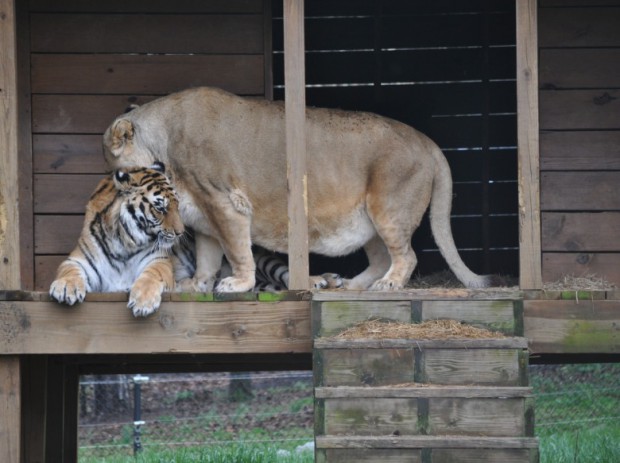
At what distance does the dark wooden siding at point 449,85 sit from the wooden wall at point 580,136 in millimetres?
825

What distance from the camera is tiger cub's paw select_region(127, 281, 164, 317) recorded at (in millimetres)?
5719

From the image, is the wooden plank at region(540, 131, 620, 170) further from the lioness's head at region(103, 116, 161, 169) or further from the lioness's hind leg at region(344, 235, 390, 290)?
the lioness's head at region(103, 116, 161, 169)

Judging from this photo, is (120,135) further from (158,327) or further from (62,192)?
(158,327)

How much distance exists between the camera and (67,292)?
5730 millimetres

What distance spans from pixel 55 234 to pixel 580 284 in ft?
11.0

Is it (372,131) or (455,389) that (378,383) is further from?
(372,131)

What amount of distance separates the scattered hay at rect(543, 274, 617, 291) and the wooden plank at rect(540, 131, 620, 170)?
756 millimetres

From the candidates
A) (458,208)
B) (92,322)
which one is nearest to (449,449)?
(92,322)

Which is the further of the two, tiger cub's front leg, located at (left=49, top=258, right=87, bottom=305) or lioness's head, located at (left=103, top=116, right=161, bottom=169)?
lioness's head, located at (left=103, top=116, right=161, bottom=169)

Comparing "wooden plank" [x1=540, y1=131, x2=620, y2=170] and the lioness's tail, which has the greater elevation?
"wooden plank" [x1=540, y1=131, x2=620, y2=170]

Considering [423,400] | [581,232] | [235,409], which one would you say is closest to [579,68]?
[581,232]

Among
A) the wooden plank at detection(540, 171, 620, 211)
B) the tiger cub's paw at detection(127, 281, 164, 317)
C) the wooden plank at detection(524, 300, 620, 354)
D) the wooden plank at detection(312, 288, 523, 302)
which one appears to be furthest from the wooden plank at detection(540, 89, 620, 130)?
the tiger cub's paw at detection(127, 281, 164, 317)

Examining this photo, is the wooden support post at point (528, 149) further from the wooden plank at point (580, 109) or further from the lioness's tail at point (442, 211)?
the wooden plank at point (580, 109)

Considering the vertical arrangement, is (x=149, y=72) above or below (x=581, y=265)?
above
